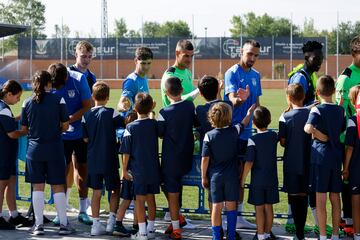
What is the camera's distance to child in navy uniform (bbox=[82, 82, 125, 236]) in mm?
7246

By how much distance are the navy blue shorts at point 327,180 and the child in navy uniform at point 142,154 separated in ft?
5.60

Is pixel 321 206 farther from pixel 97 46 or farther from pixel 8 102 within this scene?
pixel 97 46

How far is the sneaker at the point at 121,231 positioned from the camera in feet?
23.7

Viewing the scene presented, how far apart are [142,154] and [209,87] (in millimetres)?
1018

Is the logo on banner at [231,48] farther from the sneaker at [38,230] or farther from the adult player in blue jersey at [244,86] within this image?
the sneaker at [38,230]

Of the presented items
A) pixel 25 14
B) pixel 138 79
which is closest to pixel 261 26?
pixel 25 14

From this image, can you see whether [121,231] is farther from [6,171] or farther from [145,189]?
[6,171]

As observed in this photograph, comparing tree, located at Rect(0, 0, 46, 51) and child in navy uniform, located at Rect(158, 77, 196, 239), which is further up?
tree, located at Rect(0, 0, 46, 51)

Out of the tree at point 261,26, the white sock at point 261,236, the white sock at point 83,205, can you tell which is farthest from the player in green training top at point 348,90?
the tree at point 261,26

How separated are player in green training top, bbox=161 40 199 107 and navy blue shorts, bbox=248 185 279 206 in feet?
4.46

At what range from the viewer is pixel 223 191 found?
21.8ft

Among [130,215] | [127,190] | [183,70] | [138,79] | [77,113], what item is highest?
[183,70]

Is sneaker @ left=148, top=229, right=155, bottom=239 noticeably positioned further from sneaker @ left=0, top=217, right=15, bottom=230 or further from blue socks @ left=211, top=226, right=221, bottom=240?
sneaker @ left=0, top=217, right=15, bottom=230

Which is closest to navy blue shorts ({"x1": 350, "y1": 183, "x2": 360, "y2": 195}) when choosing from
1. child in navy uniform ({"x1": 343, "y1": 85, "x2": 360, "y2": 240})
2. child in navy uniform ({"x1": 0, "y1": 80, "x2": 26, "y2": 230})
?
child in navy uniform ({"x1": 343, "y1": 85, "x2": 360, "y2": 240})
